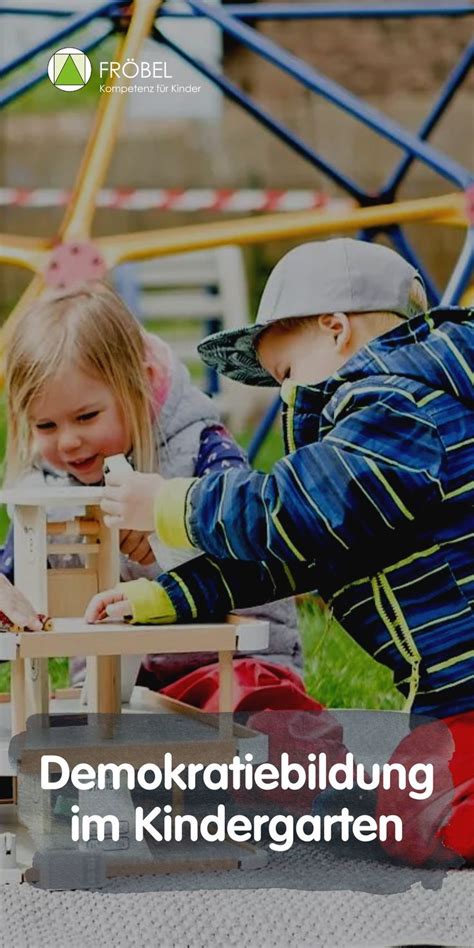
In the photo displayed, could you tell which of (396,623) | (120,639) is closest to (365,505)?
(396,623)

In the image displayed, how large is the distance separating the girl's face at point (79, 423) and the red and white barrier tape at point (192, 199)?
23 cm

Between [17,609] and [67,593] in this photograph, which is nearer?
[17,609]

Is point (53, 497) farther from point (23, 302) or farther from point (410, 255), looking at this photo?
point (410, 255)

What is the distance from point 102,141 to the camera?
68.3 inches

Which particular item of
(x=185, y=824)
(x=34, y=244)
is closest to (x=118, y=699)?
(x=185, y=824)

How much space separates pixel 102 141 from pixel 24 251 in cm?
15

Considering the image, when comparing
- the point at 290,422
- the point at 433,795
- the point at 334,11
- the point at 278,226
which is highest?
the point at 334,11

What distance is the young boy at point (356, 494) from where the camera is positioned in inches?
57.8

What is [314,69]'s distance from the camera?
1793mm

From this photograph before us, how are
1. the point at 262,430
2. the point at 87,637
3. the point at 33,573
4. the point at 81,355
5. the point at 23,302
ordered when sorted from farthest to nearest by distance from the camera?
the point at 262,430 → the point at 23,302 → the point at 81,355 → the point at 33,573 → the point at 87,637

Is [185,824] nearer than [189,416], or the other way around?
[185,824]

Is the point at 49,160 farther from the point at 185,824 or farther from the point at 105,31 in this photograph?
the point at 185,824

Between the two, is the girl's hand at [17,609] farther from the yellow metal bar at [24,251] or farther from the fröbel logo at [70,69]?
the fröbel logo at [70,69]

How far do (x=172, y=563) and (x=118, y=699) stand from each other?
0.17 meters
